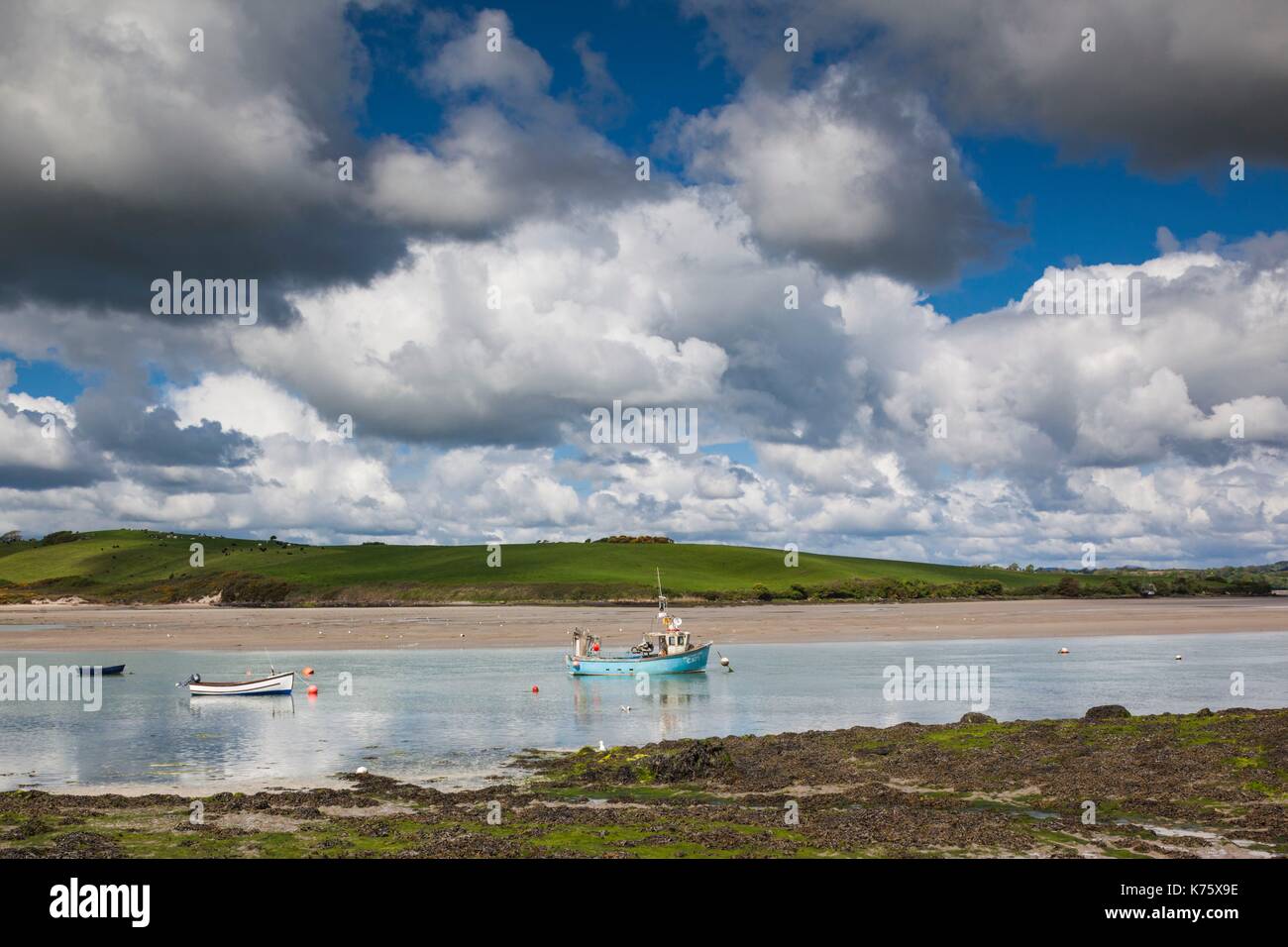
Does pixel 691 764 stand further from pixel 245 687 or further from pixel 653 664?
pixel 653 664

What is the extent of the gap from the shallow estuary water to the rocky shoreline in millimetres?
3963

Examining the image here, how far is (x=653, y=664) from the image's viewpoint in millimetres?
65062

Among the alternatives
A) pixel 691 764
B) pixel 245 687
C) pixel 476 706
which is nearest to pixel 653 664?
pixel 476 706

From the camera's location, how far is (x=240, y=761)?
33.6 meters

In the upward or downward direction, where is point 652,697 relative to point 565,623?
upward

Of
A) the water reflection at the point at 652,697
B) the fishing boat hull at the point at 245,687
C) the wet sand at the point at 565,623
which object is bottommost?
the wet sand at the point at 565,623

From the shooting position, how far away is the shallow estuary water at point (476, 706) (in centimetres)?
3325

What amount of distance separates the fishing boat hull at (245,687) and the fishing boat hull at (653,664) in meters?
17.7

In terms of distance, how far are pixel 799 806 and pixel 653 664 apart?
135 feet

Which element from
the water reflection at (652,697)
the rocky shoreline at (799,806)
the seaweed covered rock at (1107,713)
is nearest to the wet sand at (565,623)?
the water reflection at (652,697)

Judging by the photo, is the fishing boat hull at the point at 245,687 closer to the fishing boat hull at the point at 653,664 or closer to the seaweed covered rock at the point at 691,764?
the fishing boat hull at the point at 653,664

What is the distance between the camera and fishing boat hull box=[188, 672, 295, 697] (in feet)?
172
